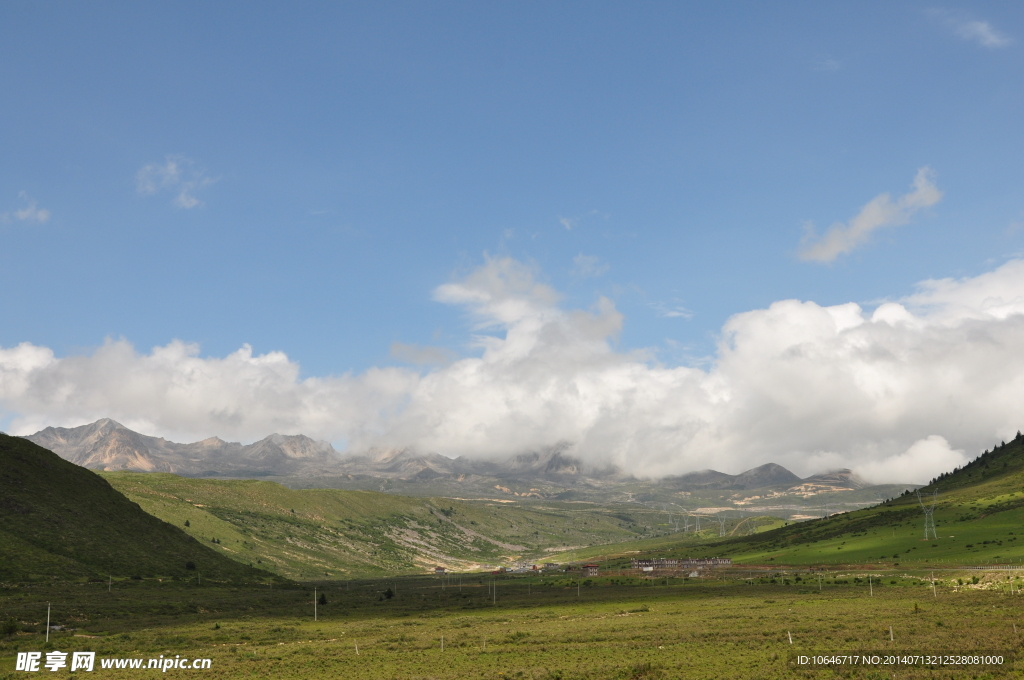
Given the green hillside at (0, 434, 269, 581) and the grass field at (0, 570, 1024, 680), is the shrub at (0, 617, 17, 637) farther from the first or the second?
the green hillside at (0, 434, 269, 581)

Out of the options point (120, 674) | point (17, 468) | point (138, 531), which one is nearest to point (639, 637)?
point (120, 674)

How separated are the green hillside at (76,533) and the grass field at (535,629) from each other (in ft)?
43.6

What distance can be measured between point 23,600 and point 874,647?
346ft

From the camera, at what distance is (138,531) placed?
16400 centimetres

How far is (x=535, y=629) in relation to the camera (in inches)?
3182

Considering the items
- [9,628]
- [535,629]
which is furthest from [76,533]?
[535,629]

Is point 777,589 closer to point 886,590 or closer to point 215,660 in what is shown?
point 886,590

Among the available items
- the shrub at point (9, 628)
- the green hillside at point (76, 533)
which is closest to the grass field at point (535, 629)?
the shrub at point (9, 628)

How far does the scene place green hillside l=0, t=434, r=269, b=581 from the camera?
124812mm

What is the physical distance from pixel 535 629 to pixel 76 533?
113m

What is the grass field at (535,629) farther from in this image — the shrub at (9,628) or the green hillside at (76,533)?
the green hillside at (76,533)

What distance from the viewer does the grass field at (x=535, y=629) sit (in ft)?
176

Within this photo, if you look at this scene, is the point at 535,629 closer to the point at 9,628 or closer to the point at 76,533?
the point at 9,628

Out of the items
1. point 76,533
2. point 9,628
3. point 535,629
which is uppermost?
point 76,533
